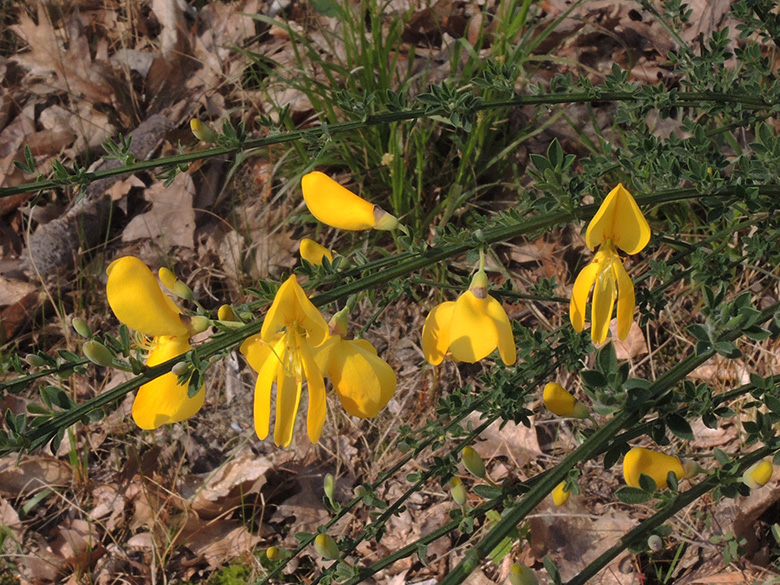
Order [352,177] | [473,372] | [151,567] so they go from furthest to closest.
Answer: [352,177] → [473,372] → [151,567]

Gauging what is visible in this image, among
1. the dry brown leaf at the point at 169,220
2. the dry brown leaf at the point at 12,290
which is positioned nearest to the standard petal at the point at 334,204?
the dry brown leaf at the point at 169,220

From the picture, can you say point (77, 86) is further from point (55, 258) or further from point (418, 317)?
point (418, 317)

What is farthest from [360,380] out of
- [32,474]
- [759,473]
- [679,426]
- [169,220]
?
[169,220]

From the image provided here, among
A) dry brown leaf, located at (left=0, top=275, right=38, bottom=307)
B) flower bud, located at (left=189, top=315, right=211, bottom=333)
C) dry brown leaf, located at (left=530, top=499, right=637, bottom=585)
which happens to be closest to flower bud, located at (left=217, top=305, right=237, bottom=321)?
flower bud, located at (left=189, top=315, right=211, bottom=333)

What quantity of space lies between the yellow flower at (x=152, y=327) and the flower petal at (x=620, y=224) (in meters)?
0.57

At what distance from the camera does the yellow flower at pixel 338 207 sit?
3.76 feet

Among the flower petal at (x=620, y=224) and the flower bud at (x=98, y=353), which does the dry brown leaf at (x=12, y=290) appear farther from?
the flower petal at (x=620, y=224)

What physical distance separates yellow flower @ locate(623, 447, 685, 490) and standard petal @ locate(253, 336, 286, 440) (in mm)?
545

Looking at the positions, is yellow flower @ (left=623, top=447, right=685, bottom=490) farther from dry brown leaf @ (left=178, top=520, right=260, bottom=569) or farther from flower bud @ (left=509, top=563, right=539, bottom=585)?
dry brown leaf @ (left=178, top=520, right=260, bottom=569)

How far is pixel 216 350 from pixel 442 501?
1370 millimetres

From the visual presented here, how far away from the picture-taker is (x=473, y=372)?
2.29 meters

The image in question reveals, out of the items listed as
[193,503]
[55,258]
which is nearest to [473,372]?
[193,503]

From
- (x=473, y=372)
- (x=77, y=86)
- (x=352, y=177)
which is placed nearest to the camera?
(x=473, y=372)

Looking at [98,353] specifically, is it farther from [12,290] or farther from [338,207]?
[12,290]
